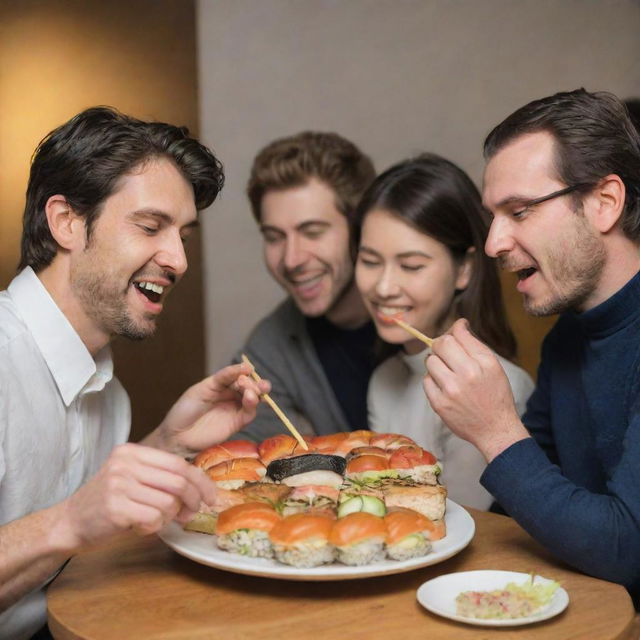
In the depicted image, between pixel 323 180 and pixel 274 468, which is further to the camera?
pixel 323 180

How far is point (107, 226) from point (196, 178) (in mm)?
252

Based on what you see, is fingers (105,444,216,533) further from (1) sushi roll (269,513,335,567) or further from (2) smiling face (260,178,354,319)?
(2) smiling face (260,178,354,319)

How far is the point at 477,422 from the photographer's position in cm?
171

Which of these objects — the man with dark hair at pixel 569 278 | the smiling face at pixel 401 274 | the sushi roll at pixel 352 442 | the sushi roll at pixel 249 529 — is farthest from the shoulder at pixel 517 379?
the sushi roll at pixel 249 529

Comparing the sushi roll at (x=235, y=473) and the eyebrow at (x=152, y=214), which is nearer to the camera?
the sushi roll at (x=235, y=473)

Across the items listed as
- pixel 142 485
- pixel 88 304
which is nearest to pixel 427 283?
pixel 88 304

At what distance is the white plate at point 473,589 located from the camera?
140 centimetres

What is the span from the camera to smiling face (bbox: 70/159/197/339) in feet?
6.64

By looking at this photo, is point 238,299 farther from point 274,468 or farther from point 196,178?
point 274,468

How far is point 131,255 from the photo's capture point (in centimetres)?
203

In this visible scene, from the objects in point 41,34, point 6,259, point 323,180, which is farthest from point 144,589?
point 41,34

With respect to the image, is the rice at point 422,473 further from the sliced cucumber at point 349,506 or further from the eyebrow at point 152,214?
the eyebrow at point 152,214

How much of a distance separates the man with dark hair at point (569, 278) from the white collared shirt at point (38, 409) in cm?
71

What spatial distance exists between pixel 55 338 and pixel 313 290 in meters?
1.23
